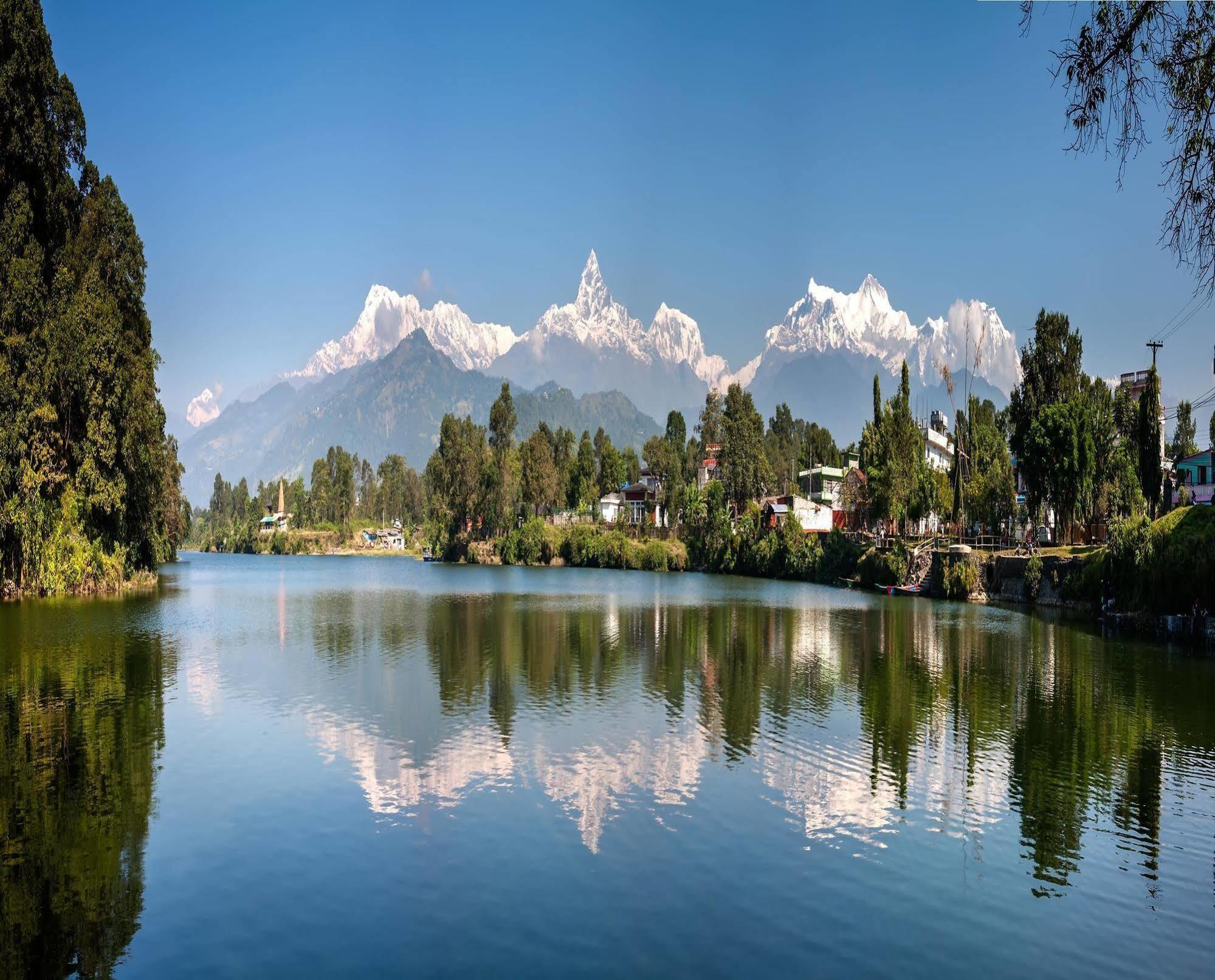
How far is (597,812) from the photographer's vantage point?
1970cm

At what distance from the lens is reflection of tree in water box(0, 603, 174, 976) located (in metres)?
13.5

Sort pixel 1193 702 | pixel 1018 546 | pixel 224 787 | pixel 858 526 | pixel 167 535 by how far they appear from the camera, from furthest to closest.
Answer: pixel 858 526
pixel 167 535
pixel 1018 546
pixel 1193 702
pixel 224 787

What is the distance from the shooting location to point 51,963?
1267 centimetres

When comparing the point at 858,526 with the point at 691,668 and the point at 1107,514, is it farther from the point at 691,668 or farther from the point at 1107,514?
the point at 691,668

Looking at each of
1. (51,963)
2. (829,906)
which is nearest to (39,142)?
(51,963)

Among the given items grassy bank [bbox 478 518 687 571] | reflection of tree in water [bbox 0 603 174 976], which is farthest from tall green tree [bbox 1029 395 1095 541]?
reflection of tree in water [bbox 0 603 174 976]

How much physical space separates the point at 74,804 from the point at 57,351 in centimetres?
4292

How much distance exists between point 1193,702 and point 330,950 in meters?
29.1

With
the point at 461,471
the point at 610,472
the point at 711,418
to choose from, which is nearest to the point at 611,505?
the point at 610,472

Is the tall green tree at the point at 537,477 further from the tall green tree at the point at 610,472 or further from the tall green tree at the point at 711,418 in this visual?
the tall green tree at the point at 711,418

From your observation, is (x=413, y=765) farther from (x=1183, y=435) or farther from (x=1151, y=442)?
(x=1183, y=435)

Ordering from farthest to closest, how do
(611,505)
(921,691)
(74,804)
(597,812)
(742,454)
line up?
(611,505) → (742,454) → (921,691) → (597,812) → (74,804)

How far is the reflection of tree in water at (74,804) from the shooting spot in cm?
1346

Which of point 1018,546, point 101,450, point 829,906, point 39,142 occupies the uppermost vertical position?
point 39,142
